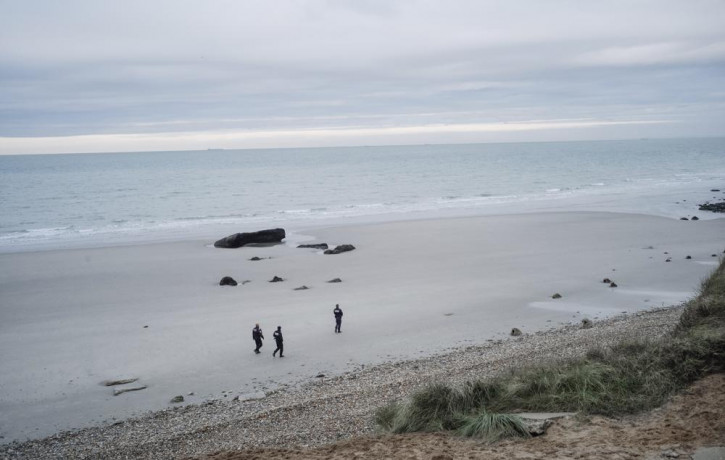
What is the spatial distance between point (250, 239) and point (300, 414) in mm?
25682

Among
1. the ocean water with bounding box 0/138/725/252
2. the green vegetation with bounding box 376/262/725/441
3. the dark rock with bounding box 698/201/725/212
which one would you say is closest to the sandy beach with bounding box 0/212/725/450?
the green vegetation with bounding box 376/262/725/441

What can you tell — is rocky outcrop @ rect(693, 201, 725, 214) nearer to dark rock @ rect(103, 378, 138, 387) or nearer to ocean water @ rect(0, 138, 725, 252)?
ocean water @ rect(0, 138, 725, 252)

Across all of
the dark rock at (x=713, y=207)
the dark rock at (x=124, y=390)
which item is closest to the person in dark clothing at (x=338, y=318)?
the dark rock at (x=124, y=390)

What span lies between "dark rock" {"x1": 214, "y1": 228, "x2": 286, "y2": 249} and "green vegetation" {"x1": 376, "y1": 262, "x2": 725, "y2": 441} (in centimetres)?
2668

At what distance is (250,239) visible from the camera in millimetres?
36906

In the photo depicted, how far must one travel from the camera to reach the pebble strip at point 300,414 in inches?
430

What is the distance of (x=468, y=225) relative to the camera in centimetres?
4297

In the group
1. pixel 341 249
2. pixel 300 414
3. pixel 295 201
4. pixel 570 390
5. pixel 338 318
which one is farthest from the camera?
pixel 295 201

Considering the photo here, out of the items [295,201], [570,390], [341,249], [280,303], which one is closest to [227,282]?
[280,303]

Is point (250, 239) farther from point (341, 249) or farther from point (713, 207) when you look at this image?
point (713, 207)

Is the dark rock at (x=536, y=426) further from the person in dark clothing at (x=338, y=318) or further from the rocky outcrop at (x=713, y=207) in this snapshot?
the rocky outcrop at (x=713, y=207)

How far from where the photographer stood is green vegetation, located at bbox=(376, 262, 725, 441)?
949 cm

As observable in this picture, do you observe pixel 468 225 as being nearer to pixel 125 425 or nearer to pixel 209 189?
pixel 125 425

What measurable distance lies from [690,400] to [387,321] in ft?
38.5
